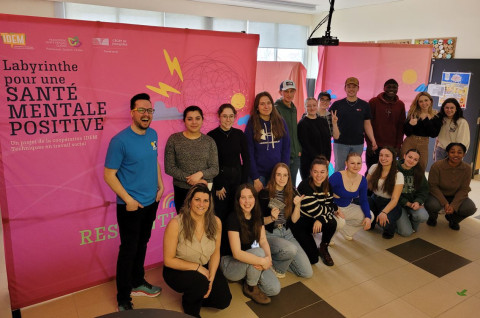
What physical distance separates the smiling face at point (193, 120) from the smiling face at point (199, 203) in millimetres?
643

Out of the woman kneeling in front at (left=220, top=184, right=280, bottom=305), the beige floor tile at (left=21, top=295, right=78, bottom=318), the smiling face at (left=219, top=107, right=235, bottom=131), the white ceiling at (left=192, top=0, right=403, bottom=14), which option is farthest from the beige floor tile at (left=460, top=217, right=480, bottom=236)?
the white ceiling at (left=192, top=0, right=403, bottom=14)

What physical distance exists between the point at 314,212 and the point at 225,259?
1040mm

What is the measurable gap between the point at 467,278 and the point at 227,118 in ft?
8.57

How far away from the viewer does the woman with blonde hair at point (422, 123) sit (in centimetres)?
463

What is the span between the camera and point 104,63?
2691mm

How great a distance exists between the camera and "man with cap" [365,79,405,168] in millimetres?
4738

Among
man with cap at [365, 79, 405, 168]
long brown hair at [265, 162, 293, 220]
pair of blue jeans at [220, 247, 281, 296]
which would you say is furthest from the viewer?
man with cap at [365, 79, 405, 168]

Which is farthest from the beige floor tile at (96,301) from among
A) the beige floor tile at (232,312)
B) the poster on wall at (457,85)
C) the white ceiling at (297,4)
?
the white ceiling at (297,4)

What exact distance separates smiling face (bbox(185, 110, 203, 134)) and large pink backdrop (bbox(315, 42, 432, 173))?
3081 mm

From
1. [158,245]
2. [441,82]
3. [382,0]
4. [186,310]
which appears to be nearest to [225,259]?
[186,310]

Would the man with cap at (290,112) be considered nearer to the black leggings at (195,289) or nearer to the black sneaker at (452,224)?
the black leggings at (195,289)

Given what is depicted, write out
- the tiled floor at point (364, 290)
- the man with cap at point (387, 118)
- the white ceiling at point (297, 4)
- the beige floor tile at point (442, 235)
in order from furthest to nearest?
the white ceiling at point (297, 4) < the man with cap at point (387, 118) < the beige floor tile at point (442, 235) < the tiled floor at point (364, 290)

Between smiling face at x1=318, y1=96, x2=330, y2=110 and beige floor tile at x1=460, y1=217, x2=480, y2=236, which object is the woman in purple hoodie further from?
beige floor tile at x1=460, y1=217, x2=480, y2=236

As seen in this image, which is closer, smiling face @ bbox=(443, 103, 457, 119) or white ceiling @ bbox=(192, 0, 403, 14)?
smiling face @ bbox=(443, 103, 457, 119)
